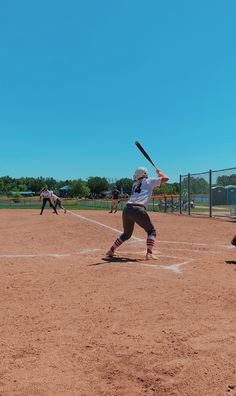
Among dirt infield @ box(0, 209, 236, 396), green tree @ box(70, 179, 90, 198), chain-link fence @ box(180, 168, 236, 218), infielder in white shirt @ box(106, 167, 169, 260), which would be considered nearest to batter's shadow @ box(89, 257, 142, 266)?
dirt infield @ box(0, 209, 236, 396)

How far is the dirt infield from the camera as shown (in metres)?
3.31

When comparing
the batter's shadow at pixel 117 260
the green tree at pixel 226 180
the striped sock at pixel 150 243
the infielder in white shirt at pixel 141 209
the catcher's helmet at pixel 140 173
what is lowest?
the batter's shadow at pixel 117 260

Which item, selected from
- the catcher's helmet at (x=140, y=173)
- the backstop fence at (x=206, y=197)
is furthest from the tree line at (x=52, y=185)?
the catcher's helmet at (x=140, y=173)

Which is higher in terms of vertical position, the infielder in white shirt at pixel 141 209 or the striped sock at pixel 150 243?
the infielder in white shirt at pixel 141 209

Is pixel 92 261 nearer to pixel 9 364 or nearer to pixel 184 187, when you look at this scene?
pixel 9 364

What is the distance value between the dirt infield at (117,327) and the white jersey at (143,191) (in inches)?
41.3

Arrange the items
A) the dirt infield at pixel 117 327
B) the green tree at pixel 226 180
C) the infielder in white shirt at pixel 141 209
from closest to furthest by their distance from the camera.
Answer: the dirt infield at pixel 117 327, the infielder in white shirt at pixel 141 209, the green tree at pixel 226 180

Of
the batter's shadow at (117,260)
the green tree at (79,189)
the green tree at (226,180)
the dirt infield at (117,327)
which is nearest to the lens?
the dirt infield at (117,327)

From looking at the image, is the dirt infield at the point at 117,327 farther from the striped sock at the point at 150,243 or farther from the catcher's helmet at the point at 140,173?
the catcher's helmet at the point at 140,173

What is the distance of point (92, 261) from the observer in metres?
8.31

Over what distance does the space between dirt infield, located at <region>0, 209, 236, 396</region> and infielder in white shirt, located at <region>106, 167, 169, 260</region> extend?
1.67 ft

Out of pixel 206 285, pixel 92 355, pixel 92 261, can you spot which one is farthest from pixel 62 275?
pixel 92 355

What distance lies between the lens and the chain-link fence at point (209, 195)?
2331 centimetres

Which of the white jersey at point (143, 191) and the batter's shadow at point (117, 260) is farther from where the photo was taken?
the white jersey at point (143, 191)
